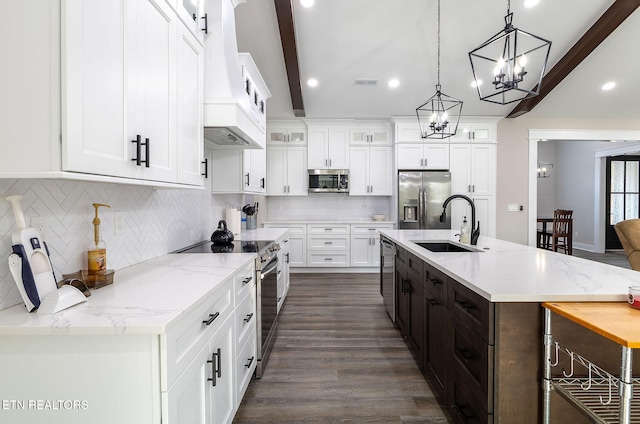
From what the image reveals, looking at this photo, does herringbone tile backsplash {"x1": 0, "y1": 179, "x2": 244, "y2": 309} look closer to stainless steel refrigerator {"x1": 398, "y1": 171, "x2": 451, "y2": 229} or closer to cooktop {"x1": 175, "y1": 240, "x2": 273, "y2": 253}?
cooktop {"x1": 175, "y1": 240, "x2": 273, "y2": 253}

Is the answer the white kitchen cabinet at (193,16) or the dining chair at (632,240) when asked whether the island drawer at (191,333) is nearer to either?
the white kitchen cabinet at (193,16)

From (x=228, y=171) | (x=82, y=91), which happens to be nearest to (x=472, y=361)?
(x=82, y=91)

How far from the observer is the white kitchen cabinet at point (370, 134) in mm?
5996

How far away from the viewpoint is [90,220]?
162cm

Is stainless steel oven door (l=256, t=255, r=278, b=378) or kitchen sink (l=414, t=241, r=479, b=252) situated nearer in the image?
stainless steel oven door (l=256, t=255, r=278, b=378)

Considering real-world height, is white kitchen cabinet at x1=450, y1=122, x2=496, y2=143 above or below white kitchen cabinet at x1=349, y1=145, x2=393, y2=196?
above

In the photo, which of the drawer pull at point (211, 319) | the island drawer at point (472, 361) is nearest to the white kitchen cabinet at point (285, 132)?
the island drawer at point (472, 361)

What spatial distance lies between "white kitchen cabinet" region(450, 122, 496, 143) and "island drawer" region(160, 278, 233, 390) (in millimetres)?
5397

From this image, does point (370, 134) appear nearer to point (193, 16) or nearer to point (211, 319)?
point (193, 16)

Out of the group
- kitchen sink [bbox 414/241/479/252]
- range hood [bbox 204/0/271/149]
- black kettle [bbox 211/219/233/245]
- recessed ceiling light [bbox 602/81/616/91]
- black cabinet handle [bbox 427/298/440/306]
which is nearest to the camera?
black cabinet handle [bbox 427/298/440/306]

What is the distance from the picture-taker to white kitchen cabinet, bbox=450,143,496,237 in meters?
5.75

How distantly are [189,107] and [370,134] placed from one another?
4.50 m

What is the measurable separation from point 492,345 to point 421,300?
0.99 m

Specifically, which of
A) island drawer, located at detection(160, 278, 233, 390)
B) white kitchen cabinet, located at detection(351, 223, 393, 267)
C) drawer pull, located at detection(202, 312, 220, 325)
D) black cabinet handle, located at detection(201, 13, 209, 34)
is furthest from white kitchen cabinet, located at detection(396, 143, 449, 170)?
drawer pull, located at detection(202, 312, 220, 325)
